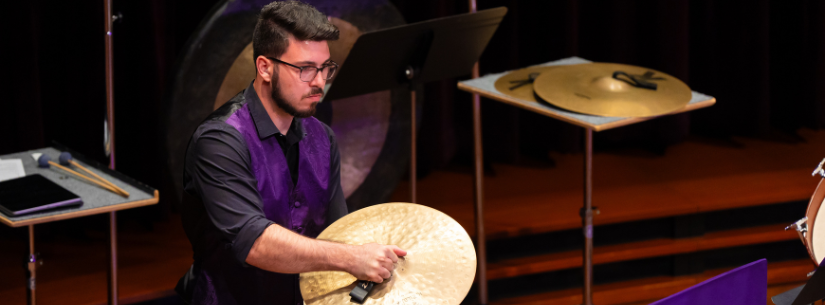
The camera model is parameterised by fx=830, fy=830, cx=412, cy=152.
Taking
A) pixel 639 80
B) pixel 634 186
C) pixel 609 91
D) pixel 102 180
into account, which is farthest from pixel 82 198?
pixel 634 186


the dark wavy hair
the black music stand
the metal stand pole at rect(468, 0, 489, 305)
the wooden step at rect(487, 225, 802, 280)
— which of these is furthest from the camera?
the wooden step at rect(487, 225, 802, 280)

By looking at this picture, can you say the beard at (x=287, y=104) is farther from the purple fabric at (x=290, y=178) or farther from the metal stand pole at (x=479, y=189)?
the metal stand pole at (x=479, y=189)

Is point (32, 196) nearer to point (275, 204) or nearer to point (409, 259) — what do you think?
point (275, 204)

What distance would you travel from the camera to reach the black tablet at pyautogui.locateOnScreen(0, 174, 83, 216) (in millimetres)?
1901

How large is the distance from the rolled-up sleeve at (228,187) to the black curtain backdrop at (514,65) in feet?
3.83

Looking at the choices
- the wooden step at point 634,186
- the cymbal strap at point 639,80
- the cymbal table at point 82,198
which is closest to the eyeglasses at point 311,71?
the cymbal table at point 82,198

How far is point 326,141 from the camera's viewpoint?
2.01m

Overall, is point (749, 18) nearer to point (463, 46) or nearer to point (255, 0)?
point (463, 46)

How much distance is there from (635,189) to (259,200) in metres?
2.19

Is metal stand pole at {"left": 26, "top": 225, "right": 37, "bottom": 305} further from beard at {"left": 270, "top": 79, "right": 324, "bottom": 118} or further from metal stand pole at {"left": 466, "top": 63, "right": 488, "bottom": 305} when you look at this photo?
metal stand pole at {"left": 466, "top": 63, "right": 488, "bottom": 305}

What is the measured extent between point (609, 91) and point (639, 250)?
1048 millimetres

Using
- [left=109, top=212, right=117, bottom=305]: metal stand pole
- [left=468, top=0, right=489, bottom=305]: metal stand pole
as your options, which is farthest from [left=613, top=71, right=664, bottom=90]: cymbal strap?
[left=109, top=212, right=117, bottom=305]: metal stand pole

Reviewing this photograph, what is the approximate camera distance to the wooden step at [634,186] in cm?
326

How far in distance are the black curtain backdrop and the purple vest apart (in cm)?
105
